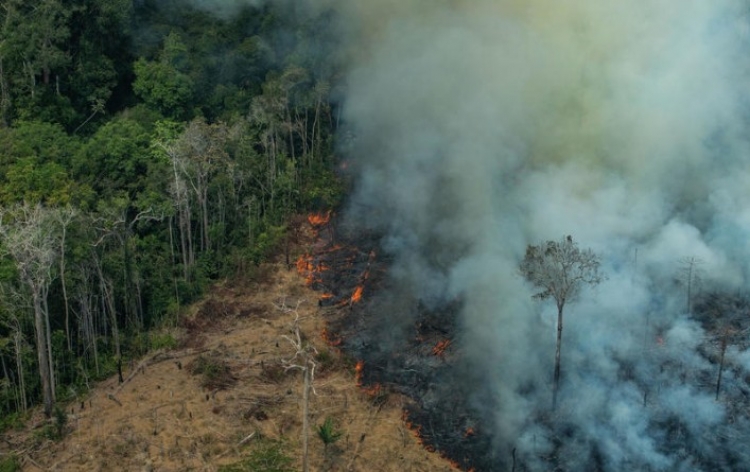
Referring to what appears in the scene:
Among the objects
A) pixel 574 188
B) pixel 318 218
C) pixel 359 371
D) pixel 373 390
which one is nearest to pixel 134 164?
pixel 318 218

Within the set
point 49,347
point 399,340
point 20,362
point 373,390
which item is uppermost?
point 49,347

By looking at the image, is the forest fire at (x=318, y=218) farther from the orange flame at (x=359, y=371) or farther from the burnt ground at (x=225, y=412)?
the orange flame at (x=359, y=371)

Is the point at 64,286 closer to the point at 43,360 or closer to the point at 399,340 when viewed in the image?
the point at 43,360

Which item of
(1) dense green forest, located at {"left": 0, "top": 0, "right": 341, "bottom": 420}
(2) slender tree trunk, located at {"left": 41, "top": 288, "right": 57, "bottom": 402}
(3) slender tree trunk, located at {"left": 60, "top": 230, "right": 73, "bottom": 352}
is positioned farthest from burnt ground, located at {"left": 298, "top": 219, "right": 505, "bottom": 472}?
(2) slender tree trunk, located at {"left": 41, "top": 288, "right": 57, "bottom": 402}

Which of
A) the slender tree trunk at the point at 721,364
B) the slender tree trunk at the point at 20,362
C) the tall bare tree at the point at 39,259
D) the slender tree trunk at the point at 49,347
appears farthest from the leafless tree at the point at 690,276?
the slender tree trunk at the point at 20,362

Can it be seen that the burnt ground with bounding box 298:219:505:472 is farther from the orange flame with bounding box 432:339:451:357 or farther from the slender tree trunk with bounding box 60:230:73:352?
the slender tree trunk with bounding box 60:230:73:352

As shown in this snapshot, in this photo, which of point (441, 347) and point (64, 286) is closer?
point (64, 286)
